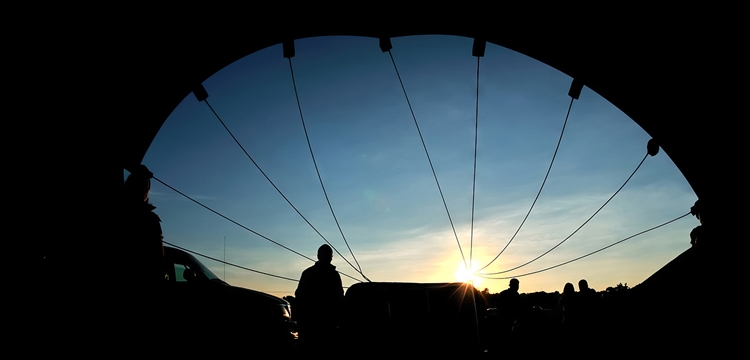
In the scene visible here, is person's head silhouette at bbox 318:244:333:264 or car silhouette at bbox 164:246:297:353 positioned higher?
person's head silhouette at bbox 318:244:333:264

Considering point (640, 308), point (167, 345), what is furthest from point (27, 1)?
point (640, 308)

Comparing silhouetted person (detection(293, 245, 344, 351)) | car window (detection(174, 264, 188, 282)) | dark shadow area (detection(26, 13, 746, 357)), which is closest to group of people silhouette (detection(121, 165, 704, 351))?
silhouetted person (detection(293, 245, 344, 351))

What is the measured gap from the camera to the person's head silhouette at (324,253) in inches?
237

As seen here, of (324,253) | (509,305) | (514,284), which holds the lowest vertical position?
(509,305)

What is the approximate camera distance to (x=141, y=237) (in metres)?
2.96

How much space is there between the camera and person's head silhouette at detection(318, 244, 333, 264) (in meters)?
6.02

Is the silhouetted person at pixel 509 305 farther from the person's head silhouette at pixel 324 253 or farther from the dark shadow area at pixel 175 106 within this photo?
the person's head silhouette at pixel 324 253

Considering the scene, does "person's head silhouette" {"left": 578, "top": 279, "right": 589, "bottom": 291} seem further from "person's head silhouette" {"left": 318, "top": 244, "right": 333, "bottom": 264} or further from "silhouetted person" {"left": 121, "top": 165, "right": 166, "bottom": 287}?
"silhouetted person" {"left": 121, "top": 165, "right": 166, "bottom": 287}

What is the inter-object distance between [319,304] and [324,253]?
710 mm

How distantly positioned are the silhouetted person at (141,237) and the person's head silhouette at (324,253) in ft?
9.87

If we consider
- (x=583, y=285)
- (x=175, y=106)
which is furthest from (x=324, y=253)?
(x=175, y=106)

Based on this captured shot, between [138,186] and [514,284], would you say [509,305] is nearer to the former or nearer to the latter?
[514,284]

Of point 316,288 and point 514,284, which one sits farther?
point 514,284

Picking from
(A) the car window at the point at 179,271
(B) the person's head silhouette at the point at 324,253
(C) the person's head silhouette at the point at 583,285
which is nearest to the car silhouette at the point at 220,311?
(A) the car window at the point at 179,271
